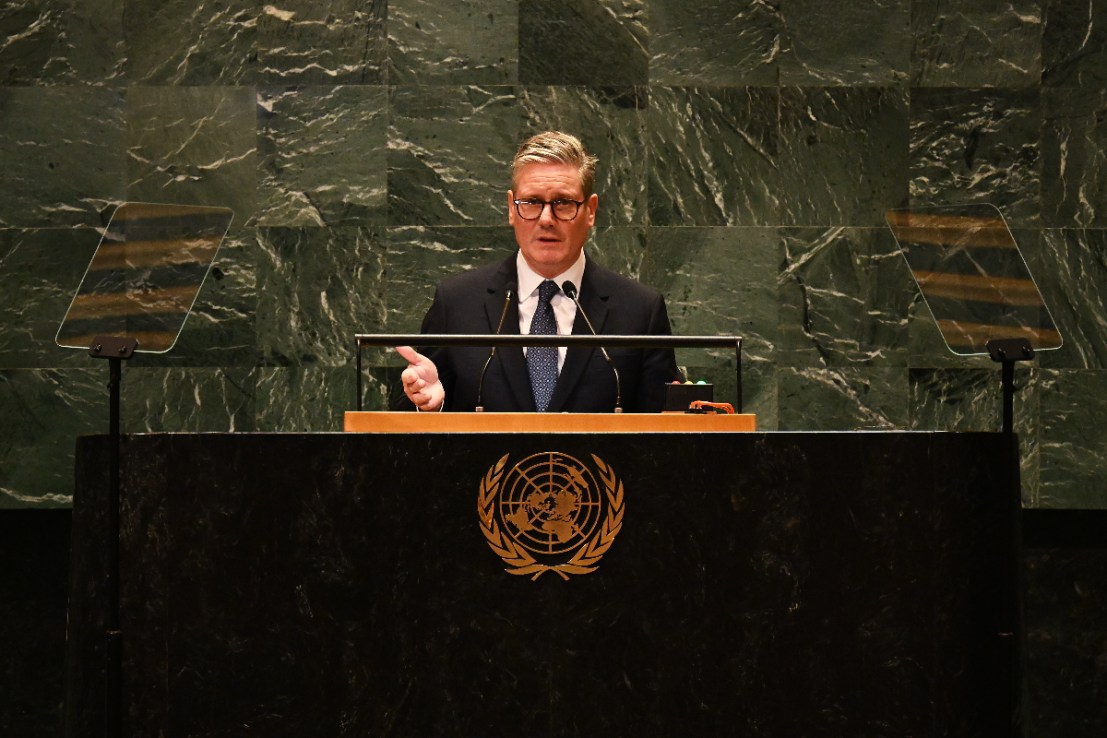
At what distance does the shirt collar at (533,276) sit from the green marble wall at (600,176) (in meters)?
1.16

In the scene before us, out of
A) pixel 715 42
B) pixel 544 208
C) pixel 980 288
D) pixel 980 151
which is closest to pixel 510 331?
pixel 544 208

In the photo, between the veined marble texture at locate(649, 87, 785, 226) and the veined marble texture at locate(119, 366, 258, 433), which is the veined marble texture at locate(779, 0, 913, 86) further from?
the veined marble texture at locate(119, 366, 258, 433)

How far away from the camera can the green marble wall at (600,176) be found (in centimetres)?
481

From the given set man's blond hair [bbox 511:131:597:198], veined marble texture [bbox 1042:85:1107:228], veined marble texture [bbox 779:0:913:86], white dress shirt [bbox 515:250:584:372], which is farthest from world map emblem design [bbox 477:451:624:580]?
veined marble texture [bbox 1042:85:1107:228]

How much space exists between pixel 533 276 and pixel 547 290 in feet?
0.27

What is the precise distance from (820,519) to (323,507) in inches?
38.5

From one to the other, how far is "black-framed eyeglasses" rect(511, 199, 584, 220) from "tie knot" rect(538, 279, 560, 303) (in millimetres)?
205

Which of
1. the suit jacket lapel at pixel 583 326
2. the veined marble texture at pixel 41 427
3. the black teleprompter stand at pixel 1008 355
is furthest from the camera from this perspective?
the veined marble texture at pixel 41 427

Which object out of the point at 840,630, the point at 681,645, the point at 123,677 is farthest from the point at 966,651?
the point at 123,677

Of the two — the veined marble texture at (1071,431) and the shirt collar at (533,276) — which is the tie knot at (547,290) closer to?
the shirt collar at (533,276)

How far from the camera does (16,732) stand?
15.8ft

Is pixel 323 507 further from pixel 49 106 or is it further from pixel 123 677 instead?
pixel 49 106

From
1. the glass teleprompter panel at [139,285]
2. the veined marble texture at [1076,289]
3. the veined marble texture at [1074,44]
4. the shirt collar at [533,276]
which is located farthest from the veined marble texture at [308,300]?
the veined marble texture at [1074,44]

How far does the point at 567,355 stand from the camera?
11.1 feet
